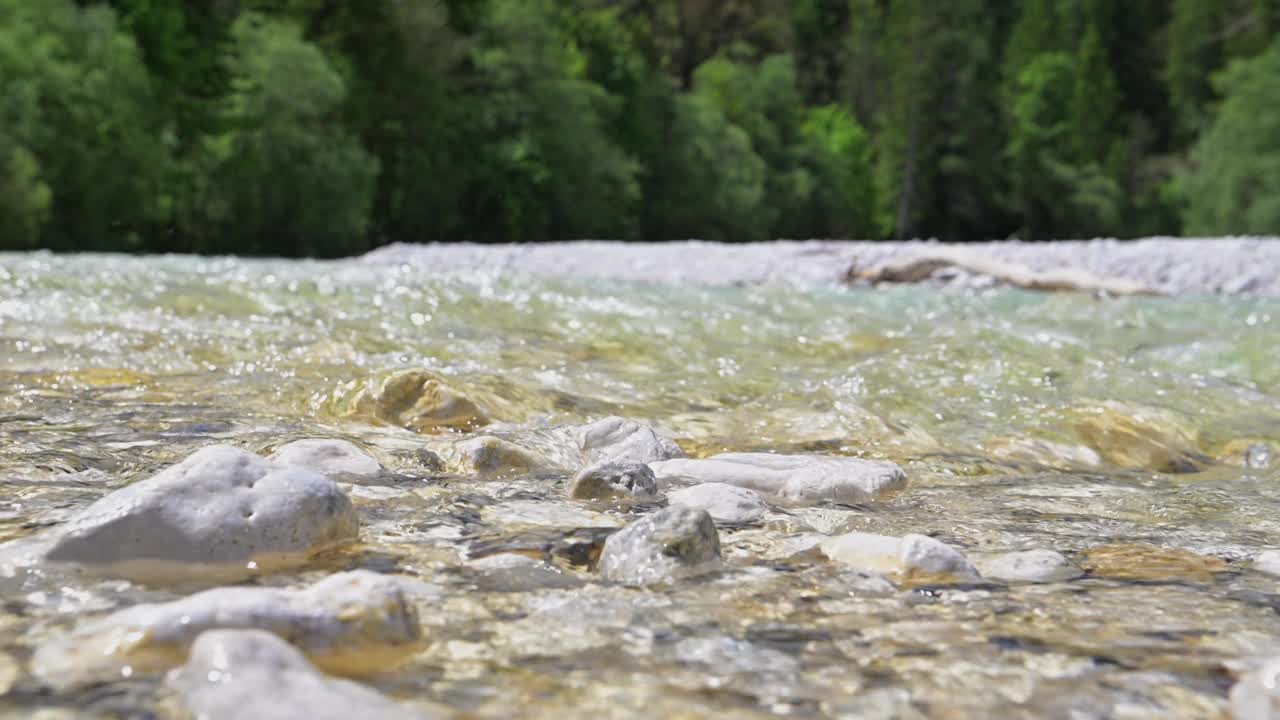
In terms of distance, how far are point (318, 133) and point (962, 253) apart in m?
15.5

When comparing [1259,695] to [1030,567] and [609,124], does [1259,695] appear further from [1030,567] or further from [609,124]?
[609,124]

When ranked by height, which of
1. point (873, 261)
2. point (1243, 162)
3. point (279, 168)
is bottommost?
point (873, 261)

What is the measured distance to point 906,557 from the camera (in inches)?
81.1

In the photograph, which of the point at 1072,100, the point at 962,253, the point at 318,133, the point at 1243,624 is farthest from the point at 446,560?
the point at 1072,100

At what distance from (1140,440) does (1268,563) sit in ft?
6.30

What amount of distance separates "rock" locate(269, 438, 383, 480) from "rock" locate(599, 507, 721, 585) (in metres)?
0.91

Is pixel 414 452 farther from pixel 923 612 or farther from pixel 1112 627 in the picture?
pixel 1112 627

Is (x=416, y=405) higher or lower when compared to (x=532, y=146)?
lower

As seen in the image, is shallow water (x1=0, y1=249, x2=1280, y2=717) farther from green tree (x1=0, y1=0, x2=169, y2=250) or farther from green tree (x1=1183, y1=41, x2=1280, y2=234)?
green tree (x1=1183, y1=41, x2=1280, y2=234)

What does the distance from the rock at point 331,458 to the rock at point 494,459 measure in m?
0.22

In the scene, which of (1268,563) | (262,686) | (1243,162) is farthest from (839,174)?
(262,686)

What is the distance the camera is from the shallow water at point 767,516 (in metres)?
1.54

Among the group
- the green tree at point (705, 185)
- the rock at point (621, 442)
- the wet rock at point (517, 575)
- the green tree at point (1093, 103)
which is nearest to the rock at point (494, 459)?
the rock at point (621, 442)

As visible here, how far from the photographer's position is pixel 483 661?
158cm
